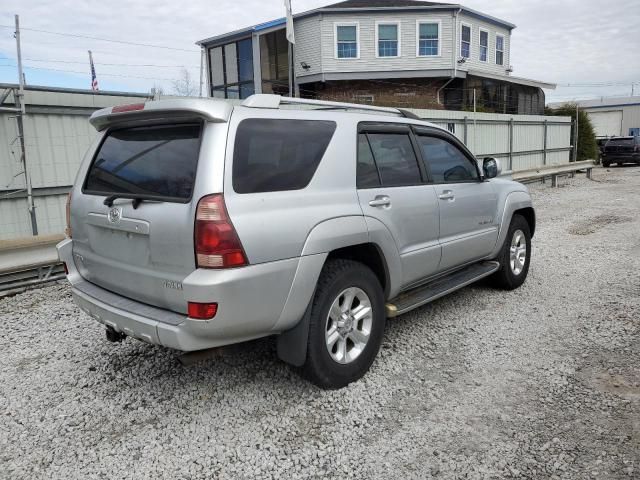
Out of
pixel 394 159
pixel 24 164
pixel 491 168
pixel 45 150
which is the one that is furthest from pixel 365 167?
pixel 45 150

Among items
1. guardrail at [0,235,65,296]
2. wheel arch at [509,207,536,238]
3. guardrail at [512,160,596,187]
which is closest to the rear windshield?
guardrail at [0,235,65,296]

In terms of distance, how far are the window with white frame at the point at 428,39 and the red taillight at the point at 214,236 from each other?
25.3 m

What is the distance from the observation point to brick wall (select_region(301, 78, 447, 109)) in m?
26.0

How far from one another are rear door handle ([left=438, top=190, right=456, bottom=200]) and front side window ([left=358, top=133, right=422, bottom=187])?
27 cm

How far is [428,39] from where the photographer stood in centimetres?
2564

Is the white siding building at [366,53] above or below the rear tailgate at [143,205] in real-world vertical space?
above

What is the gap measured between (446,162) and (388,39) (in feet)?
75.2

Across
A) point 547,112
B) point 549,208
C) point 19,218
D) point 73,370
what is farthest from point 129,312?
point 547,112

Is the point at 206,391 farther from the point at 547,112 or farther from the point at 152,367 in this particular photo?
the point at 547,112

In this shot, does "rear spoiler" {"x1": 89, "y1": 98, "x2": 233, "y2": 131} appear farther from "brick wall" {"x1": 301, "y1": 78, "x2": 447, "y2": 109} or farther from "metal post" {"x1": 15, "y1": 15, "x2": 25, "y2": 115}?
"brick wall" {"x1": 301, "y1": 78, "x2": 447, "y2": 109}

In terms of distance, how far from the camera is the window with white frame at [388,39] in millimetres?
25333

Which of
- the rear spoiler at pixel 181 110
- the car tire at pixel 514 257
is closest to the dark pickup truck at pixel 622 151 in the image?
the car tire at pixel 514 257

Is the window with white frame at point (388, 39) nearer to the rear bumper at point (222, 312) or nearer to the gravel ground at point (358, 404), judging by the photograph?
the gravel ground at point (358, 404)

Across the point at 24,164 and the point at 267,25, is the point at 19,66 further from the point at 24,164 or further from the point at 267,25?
the point at 267,25
